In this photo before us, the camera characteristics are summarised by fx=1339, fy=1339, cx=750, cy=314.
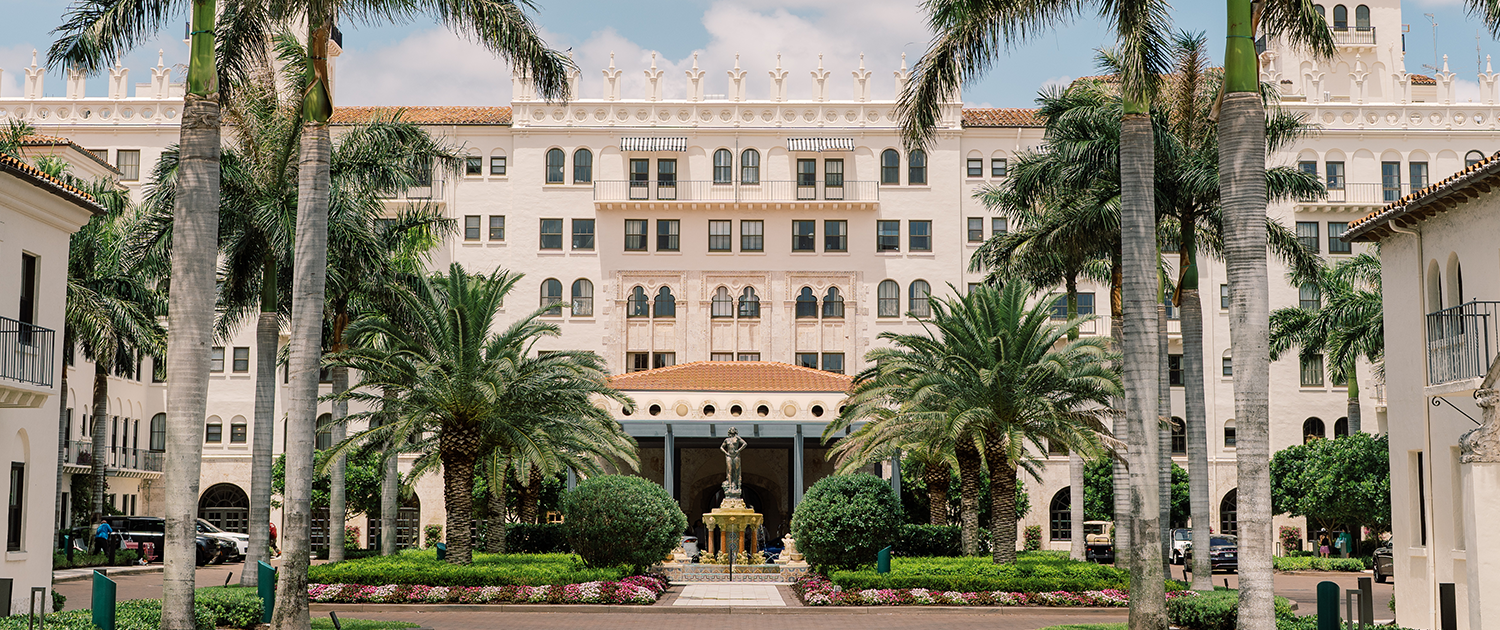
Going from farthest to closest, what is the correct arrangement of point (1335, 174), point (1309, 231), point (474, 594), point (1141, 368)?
point (1335, 174), point (1309, 231), point (474, 594), point (1141, 368)

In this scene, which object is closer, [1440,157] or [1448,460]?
[1448,460]

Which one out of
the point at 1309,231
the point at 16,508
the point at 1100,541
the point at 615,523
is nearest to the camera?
the point at 16,508

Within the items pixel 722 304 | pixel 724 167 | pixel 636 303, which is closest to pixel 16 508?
pixel 636 303

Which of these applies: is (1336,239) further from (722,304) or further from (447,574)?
(447,574)

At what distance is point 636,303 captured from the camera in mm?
59500

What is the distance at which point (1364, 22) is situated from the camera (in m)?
61.9

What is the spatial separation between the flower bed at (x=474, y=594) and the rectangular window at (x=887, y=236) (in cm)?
3338

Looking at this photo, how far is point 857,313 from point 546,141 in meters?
15.9

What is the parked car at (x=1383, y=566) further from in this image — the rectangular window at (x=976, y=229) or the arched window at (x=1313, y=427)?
the rectangular window at (x=976, y=229)

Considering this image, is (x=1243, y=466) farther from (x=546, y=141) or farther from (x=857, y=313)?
(x=546, y=141)

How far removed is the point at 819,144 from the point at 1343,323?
937 inches

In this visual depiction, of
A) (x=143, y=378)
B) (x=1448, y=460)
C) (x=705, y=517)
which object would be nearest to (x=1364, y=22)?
(x=705, y=517)

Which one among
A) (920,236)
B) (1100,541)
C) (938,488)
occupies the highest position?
(920,236)

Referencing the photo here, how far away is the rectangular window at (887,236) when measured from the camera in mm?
59688
